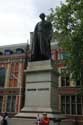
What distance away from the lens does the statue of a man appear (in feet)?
43.7

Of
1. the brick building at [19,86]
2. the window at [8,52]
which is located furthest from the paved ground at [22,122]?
the window at [8,52]

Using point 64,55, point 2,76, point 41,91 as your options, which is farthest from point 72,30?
point 2,76

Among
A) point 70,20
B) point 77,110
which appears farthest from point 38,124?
point 77,110

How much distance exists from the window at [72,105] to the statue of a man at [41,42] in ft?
76.5

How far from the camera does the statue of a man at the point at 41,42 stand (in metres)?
13.3

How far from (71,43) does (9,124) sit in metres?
13.0

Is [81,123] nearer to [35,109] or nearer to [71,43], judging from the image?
[71,43]

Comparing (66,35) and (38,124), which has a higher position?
(66,35)

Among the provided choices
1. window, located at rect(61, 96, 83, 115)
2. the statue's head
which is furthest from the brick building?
the statue's head

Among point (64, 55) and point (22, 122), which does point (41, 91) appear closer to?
point (22, 122)

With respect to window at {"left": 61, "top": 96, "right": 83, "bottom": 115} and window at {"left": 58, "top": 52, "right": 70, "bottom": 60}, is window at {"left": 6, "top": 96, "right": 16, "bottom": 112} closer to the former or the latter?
window at {"left": 61, "top": 96, "right": 83, "bottom": 115}

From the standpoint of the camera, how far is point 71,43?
23.5 metres

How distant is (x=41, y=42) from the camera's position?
43.9 ft

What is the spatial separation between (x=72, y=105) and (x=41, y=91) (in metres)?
25.1
